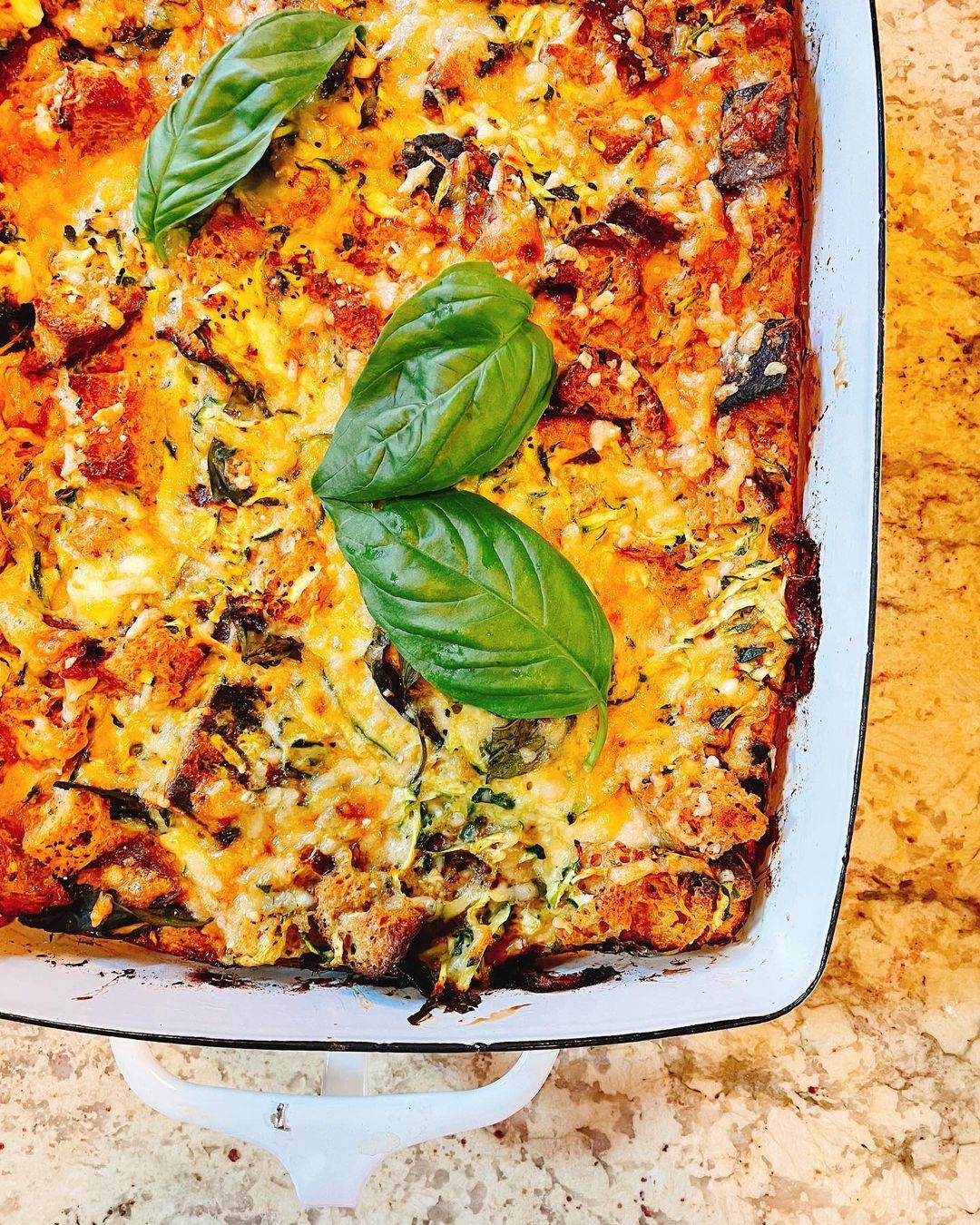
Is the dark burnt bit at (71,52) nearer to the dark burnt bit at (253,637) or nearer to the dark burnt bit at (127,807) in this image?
the dark burnt bit at (253,637)

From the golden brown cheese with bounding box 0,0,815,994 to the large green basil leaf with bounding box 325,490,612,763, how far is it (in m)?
0.17

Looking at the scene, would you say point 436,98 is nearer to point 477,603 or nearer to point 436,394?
point 436,394

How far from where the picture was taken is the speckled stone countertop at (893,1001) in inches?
68.8

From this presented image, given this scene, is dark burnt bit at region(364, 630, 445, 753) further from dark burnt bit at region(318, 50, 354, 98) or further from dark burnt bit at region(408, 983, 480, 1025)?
dark burnt bit at region(318, 50, 354, 98)

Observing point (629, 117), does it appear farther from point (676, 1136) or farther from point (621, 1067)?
point (676, 1136)

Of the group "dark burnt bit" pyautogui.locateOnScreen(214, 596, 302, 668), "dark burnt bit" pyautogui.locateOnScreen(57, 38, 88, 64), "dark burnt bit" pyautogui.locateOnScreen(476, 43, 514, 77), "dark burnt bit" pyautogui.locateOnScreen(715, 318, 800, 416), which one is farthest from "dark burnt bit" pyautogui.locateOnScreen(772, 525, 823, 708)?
"dark burnt bit" pyautogui.locateOnScreen(57, 38, 88, 64)

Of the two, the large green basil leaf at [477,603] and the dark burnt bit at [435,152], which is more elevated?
the dark burnt bit at [435,152]

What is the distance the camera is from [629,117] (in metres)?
1.53

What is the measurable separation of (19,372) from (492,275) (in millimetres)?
771

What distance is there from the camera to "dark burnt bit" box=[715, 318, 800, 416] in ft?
4.71

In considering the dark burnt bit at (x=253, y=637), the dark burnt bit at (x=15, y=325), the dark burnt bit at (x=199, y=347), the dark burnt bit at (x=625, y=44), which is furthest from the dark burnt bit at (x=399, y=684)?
the dark burnt bit at (x=625, y=44)

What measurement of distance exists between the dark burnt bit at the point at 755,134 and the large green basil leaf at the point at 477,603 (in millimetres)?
685

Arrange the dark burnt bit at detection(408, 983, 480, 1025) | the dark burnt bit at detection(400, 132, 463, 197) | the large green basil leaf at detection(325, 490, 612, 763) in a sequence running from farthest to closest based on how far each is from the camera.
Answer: the dark burnt bit at detection(400, 132, 463, 197), the dark burnt bit at detection(408, 983, 480, 1025), the large green basil leaf at detection(325, 490, 612, 763)

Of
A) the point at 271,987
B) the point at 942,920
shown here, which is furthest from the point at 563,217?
the point at 942,920
